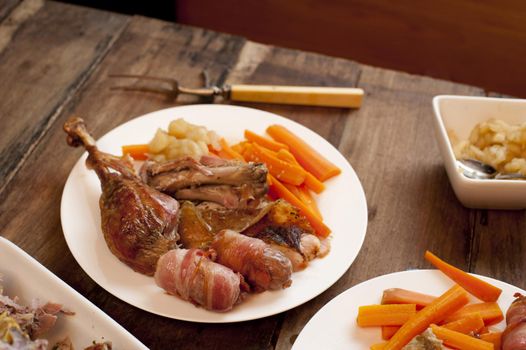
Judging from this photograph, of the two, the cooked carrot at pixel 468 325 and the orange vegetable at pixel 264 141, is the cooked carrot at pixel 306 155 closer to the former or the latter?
the orange vegetable at pixel 264 141

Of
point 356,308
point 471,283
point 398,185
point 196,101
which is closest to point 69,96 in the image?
point 196,101

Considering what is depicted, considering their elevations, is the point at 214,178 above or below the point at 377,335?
above

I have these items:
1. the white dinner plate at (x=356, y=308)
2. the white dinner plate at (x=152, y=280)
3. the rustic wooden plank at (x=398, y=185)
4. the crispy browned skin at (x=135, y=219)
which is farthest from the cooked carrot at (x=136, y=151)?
the white dinner plate at (x=356, y=308)

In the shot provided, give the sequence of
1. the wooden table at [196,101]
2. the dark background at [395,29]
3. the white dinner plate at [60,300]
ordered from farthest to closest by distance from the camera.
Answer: the dark background at [395,29]
the wooden table at [196,101]
the white dinner plate at [60,300]

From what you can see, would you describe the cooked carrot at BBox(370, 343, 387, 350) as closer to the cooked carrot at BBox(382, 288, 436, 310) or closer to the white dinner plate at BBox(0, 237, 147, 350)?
the cooked carrot at BBox(382, 288, 436, 310)

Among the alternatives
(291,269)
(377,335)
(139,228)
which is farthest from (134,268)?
(377,335)

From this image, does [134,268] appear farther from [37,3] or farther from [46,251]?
[37,3]

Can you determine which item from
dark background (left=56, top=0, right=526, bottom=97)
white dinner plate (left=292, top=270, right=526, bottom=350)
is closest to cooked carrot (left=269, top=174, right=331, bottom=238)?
white dinner plate (left=292, top=270, right=526, bottom=350)
